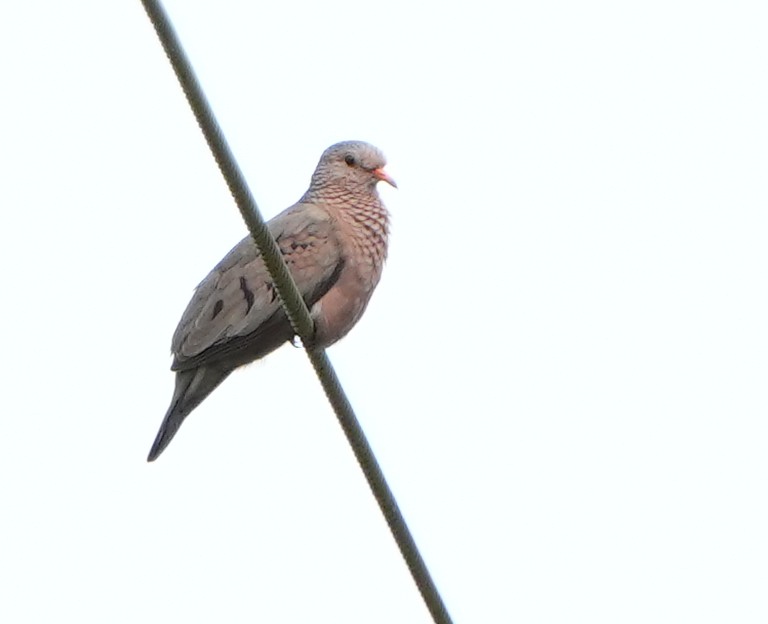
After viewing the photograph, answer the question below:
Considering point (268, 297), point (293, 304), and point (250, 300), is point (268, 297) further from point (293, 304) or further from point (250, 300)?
point (293, 304)

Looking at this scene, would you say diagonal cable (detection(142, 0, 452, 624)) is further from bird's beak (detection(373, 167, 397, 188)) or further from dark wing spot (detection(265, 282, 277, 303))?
bird's beak (detection(373, 167, 397, 188))

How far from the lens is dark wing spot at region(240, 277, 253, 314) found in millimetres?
5859

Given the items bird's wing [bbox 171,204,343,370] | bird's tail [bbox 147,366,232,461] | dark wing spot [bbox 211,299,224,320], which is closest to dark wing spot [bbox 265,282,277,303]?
bird's wing [bbox 171,204,343,370]

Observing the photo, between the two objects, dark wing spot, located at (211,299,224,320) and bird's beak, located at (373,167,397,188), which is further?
bird's beak, located at (373,167,397,188)

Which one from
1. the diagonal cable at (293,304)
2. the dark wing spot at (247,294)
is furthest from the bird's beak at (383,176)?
the diagonal cable at (293,304)

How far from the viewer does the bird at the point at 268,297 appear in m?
5.84

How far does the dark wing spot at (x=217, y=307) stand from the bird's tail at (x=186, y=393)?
0.63 feet

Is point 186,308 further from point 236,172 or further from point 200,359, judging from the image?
point 236,172

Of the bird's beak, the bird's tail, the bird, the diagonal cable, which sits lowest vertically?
the diagonal cable

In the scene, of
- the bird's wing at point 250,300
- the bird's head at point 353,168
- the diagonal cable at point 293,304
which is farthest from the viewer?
the bird's head at point 353,168

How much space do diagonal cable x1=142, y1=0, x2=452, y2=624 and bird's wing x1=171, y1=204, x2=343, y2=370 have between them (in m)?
1.75

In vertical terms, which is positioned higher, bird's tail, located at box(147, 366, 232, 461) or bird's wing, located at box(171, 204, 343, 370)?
bird's wing, located at box(171, 204, 343, 370)

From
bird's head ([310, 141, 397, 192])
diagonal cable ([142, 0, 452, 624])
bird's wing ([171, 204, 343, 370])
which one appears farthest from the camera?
bird's head ([310, 141, 397, 192])

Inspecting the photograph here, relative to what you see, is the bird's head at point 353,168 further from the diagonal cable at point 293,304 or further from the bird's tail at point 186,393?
the diagonal cable at point 293,304
